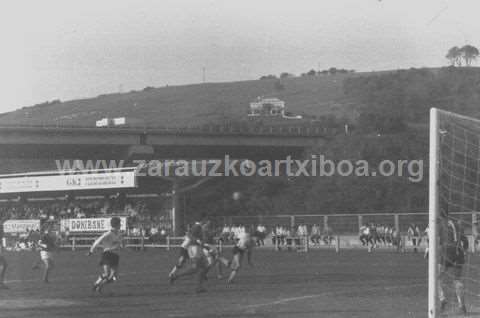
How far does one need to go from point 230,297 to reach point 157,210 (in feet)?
137

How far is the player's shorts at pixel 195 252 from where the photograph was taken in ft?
62.5

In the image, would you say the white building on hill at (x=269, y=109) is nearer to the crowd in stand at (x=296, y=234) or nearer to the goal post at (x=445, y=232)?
the crowd in stand at (x=296, y=234)

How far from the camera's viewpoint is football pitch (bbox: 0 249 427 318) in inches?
567

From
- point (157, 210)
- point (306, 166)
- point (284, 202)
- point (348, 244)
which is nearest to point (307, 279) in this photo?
point (348, 244)

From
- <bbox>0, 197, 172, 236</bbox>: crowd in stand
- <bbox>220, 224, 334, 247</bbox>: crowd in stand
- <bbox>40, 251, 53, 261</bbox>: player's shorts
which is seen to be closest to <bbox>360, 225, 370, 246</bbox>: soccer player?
<bbox>220, 224, 334, 247</bbox>: crowd in stand

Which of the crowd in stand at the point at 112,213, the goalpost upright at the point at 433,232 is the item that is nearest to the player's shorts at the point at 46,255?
the goalpost upright at the point at 433,232

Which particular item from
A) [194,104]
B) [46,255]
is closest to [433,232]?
[46,255]

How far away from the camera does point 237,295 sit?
57.6 ft

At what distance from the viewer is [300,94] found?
147 meters

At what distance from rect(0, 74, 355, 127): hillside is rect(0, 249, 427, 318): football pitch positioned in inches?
3677

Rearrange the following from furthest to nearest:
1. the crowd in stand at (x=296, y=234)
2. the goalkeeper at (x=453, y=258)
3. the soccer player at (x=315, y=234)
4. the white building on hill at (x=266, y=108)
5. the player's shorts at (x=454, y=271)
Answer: the white building on hill at (x=266, y=108)
the soccer player at (x=315, y=234)
the crowd in stand at (x=296, y=234)
the player's shorts at (x=454, y=271)
the goalkeeper at (x=453, y=258)

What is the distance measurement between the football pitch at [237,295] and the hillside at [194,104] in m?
93.4

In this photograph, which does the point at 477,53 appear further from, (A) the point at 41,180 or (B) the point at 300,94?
(A) the point at 41,180

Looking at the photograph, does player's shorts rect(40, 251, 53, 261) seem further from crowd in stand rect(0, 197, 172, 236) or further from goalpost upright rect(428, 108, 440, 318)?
crowd in stand rect(0, 197, 172, 236)
